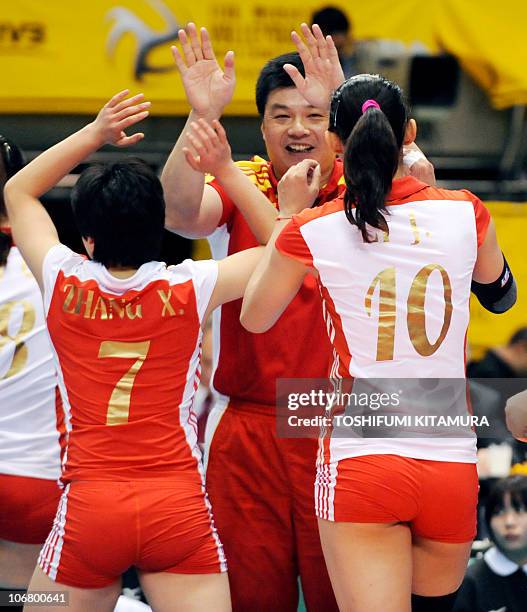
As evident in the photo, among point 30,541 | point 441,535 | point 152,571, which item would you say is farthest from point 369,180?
point 30,541

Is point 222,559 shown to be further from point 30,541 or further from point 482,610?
point 482,610

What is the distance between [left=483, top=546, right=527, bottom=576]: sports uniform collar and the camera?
16.2 ft

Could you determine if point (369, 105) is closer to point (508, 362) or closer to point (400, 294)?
point (400, 294)

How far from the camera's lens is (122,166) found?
Result: 3.46m

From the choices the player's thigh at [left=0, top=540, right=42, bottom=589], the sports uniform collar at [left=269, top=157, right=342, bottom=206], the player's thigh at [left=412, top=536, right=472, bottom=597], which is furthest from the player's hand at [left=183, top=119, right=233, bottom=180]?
the player's thigh at [left=0, top=540, right=42, bottom=589]

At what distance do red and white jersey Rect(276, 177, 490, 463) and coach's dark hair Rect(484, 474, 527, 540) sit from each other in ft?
6.20

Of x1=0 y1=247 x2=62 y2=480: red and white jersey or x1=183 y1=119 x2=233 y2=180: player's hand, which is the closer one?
x1=183 y1=119 x2=233 y2=180: player's hand

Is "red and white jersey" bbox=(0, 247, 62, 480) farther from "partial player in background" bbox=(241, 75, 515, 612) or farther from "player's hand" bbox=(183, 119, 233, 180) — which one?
"partial player in background" bbox=(241, 75, 515, 612)

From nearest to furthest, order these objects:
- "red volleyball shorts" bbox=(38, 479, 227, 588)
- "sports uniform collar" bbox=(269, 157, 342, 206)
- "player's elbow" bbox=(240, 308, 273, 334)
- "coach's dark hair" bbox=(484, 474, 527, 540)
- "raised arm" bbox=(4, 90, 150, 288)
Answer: "red volleyball shorts" bbox=(38, 479, 227, 588)
"player's elbow" bbox=(240, 308, 273, 334)
"raised arm" bbox=(4, 90, 150, 288)
"sports uniform collar" bbox=(269, 157, 342, 206)
"coach's dark hair" bbox=(484, 474, 527, 540)

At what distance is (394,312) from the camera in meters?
3.28

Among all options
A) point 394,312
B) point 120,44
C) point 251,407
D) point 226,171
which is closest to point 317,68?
point 226,171

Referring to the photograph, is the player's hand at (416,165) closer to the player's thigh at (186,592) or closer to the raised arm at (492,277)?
the raised arm at (492,277)

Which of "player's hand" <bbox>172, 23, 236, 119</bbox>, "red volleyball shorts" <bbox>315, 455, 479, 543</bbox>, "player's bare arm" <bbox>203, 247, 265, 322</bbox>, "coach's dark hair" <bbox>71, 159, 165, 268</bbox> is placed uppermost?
"player's hand" <bbox>172, 23, 236, 119</bbox>

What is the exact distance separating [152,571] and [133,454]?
346 millimetres
